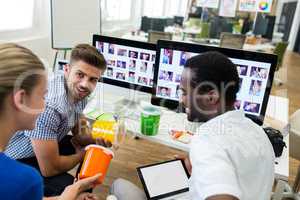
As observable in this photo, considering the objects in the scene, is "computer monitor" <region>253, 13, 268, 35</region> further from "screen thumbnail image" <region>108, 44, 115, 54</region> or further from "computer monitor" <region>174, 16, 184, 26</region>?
"screen thumbnail image" <region>108, 44, 115, 54</region>

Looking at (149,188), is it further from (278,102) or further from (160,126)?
(278,102)

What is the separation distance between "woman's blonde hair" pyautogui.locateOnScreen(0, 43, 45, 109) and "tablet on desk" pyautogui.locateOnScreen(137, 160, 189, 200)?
75 cm

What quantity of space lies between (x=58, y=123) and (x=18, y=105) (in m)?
0.56

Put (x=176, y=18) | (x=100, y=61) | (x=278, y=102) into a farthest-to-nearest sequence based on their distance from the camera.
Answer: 1. (x=176, y=18)
2. (x=278, y=102)
3. (x=100, y=61)

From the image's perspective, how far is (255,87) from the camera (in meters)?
1.53

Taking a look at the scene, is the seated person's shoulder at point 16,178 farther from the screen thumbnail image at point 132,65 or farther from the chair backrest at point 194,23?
the chair backrest at point 194,23

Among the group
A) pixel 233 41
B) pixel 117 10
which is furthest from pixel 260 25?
pixel 117 10

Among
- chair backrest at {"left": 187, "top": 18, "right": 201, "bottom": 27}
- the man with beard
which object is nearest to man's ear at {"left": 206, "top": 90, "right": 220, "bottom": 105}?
the man with beard

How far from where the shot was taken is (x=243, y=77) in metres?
1.53

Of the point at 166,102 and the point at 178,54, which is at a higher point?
the point at 178,54

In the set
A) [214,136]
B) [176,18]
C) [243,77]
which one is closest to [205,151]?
[214,136]

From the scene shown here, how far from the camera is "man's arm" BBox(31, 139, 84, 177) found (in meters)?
1.23

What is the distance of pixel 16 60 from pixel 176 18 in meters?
6.27

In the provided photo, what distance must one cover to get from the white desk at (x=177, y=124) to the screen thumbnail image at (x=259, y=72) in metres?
0.39
